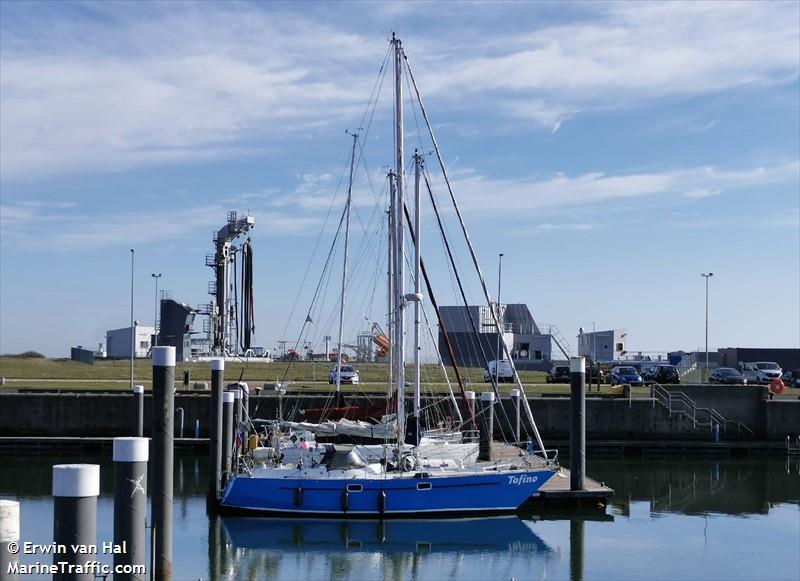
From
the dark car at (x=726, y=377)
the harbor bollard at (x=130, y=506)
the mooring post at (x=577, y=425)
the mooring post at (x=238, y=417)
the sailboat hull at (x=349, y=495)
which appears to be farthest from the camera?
the dark car at (x=726, y=377)

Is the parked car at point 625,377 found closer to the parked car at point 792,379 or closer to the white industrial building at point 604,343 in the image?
the parked car at point 792,379

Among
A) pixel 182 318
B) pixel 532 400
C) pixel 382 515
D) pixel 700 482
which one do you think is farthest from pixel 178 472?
pixel 182 318

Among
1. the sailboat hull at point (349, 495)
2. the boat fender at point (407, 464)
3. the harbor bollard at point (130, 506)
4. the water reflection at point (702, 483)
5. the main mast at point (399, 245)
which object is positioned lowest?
the water reflection at point (702, 483)

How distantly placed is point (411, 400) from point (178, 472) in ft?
37.2

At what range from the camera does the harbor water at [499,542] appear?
24641mm

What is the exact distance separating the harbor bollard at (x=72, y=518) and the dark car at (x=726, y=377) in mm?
62982

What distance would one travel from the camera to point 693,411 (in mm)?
49281

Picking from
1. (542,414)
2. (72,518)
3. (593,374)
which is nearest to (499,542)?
(72,518)

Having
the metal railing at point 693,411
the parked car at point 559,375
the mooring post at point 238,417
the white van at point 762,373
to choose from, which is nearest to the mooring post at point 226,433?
the mooring post at point 238,417

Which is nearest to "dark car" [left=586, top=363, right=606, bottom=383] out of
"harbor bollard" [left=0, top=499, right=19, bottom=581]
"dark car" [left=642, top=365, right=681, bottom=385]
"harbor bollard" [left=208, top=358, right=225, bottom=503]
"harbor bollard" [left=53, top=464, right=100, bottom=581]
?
"dark car" [left=642, top=365, right=681, bottom=385]

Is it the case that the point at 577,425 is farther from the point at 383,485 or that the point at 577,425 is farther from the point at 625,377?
the point at 625,377

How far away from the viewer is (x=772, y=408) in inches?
1930

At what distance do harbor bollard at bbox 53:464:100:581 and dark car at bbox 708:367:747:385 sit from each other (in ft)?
207

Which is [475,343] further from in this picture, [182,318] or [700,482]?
[700,482]
